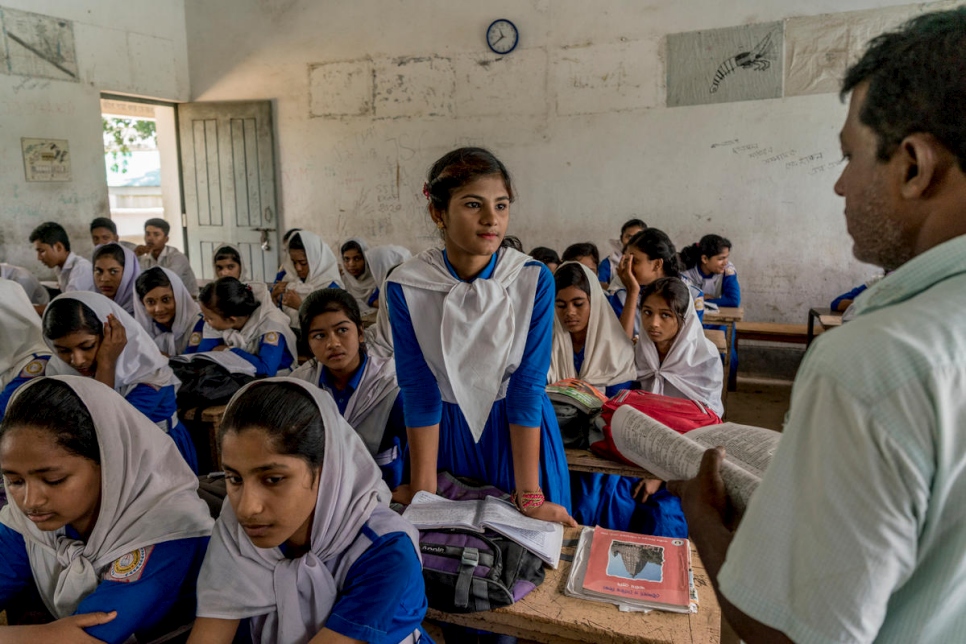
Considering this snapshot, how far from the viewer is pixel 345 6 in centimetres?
670

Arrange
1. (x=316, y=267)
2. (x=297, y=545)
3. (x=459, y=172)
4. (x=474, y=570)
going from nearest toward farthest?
(x=297, y=545)
(x=474, y=570)
(x=459, y=172)
(x=316, y=267)

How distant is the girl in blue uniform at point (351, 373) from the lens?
2.12m

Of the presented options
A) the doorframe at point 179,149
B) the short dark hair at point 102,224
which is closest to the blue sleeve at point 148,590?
the short dark hair at point 102,224

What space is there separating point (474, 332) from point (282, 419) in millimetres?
544

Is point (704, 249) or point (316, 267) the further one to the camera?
point (704, 249)

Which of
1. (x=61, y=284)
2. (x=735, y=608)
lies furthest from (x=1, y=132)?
(x=735, y=608)

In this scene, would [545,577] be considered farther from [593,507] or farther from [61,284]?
[61,284]

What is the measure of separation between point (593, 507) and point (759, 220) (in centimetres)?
418

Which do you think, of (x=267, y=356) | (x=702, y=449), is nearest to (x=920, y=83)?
(x=702, y=449)

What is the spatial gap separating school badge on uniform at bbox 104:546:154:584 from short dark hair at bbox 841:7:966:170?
1365 mm

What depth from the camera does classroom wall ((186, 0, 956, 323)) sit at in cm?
543

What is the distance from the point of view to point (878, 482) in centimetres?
50

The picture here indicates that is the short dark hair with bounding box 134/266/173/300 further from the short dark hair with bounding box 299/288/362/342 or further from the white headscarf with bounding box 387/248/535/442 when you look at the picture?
the white headscarf with bounding box 387/248/535/442

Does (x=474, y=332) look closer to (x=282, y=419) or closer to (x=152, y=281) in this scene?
(x=282, y=419)
